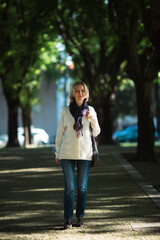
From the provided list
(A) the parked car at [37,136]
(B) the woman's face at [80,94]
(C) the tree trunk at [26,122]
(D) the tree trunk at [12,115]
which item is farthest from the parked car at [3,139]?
(B) the woman's face at [80,94]

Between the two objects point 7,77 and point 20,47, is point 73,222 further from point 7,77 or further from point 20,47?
point 7,77

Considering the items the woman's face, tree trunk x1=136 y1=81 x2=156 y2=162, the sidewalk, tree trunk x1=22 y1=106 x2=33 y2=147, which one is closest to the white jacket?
the woman's face

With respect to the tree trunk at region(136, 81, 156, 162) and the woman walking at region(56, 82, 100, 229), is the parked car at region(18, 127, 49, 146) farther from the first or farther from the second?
the tree trunk at region(136, 81, 156, 162)

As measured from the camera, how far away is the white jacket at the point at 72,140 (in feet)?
21.5

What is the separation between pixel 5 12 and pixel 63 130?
16.3 meters

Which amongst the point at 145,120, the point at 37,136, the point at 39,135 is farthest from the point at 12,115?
the point at 145,120

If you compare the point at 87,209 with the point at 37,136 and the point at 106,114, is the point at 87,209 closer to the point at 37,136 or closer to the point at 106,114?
the point at 106,114

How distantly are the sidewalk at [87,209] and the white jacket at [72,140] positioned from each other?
89cm

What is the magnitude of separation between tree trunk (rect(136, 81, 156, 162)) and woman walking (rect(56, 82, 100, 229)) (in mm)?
10925

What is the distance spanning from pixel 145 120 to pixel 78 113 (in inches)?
438

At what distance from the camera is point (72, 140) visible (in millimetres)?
6598

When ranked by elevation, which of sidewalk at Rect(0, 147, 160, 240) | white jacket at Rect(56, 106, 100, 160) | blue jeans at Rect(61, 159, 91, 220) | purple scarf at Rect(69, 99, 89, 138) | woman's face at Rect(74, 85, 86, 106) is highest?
woman's face at Rect(74, 85, 86, 106)

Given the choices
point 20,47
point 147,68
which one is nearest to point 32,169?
point 147,68

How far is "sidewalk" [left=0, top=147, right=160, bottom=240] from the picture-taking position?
634 cm
